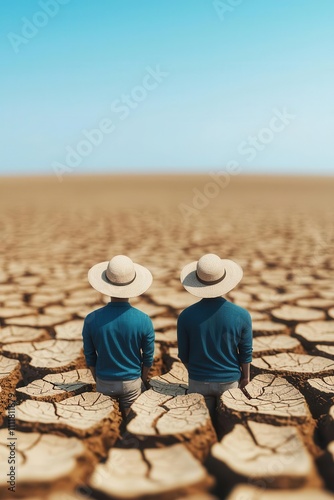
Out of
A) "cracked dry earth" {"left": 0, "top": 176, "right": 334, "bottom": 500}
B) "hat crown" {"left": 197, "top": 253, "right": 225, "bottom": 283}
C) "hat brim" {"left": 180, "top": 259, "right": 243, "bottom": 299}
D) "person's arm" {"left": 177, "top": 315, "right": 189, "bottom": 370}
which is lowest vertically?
"cracked dry earth" {"left": 0, "top": 176, "right": 334, "bottom": 500}

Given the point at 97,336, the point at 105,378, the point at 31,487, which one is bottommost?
the point at 31,487

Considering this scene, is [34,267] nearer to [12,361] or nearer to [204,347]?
[12,361]

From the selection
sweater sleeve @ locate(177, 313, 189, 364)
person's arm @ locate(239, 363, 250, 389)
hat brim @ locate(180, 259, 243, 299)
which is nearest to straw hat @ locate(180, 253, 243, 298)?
hat brim @ locate(180, 259, 243, 299)

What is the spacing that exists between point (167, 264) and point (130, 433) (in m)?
3.21

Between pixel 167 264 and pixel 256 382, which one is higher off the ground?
pixel 167 264

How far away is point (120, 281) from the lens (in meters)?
1.84

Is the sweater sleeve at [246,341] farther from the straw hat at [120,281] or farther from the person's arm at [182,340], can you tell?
the straw hat at [120,281]

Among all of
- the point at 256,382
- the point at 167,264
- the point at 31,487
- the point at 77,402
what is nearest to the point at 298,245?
the point at 167,264

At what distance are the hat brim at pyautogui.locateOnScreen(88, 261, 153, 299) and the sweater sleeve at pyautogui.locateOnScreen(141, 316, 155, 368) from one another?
13 centimetres

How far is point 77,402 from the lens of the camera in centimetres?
180

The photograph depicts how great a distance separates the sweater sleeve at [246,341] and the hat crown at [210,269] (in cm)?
20

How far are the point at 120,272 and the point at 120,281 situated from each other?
0.12ft

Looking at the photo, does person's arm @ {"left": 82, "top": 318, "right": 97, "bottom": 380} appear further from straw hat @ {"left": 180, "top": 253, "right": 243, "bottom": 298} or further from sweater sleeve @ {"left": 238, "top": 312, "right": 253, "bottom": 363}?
sweater sleeve @ {"left": 238, "top": 312, "right": 253, "bottom": 363}

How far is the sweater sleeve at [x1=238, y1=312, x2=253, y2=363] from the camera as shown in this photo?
183cm
